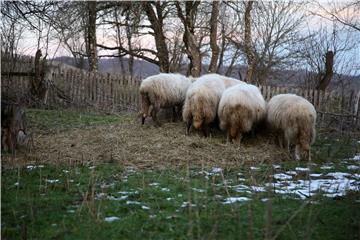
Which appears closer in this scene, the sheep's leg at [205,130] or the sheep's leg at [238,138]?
the sheep's leg at [238,138]

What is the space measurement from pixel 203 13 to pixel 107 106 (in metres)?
8.81

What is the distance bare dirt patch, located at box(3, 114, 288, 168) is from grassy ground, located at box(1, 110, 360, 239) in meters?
0.02

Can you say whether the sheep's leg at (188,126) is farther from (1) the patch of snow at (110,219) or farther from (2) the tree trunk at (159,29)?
(2) the tree trunk at (159,29)

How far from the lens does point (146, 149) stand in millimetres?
8461

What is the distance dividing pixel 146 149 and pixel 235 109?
2101 mm

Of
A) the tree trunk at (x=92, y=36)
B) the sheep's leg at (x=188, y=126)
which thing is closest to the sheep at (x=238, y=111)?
the sheep's leg at (x=188, y=126)

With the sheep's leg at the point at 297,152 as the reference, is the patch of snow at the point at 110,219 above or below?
below

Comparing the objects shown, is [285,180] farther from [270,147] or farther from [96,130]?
[96,130]

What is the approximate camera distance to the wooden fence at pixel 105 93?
16.0 metres

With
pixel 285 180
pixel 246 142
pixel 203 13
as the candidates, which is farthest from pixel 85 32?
pixel 285 180

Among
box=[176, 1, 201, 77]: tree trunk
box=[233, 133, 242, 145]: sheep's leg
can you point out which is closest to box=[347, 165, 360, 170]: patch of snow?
box=[233, 133, 242, 145]: sheep's leg

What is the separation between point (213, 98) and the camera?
9.98m

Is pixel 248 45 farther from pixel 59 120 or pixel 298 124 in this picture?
pixel 298 124

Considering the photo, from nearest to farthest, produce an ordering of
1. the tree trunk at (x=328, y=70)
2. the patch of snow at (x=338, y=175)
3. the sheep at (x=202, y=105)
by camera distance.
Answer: the patch of snow at (x=338, y=175)
the sheep at (x=202, y=105)
the tree trunk at (x=328, y=70)
